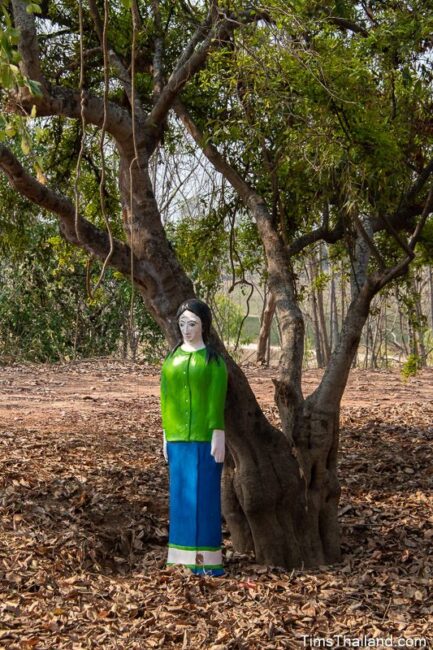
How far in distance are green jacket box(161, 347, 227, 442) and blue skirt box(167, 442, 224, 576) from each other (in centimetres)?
9

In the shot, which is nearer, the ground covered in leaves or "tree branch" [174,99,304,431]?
the ground covered in leaves

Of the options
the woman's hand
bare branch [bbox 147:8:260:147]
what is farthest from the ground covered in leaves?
bare branch [bbox 147:8:260:147]

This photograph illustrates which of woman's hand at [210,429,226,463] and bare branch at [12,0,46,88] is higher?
bare branch at [12,0,46,88]

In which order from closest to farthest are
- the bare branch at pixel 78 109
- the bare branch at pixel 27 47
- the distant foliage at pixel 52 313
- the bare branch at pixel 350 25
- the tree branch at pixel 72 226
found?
the tree branch at pixel 72 226 → the bare branch at pixel 27 47 → the bare branch at pixel 78 109 → the bare branch at pixel 350 25 → the distant foliage at pixel 52 313

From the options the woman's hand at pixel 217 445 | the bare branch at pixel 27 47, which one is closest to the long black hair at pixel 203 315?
the woman's hand at pixel 217 445

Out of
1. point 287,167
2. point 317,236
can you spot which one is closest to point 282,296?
point 317,236

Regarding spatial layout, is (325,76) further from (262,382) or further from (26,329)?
(26,329)

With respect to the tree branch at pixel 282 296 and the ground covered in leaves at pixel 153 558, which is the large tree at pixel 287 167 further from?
the ground covered in leaves at pixel 153 558

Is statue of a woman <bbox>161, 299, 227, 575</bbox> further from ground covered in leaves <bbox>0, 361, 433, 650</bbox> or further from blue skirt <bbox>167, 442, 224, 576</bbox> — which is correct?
ground covered in leaves <bbox>0, 361, 433, 650</bbox>

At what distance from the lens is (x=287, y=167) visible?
6.68m

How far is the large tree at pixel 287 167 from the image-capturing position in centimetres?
547

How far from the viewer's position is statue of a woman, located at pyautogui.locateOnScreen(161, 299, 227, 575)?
16.7 ft

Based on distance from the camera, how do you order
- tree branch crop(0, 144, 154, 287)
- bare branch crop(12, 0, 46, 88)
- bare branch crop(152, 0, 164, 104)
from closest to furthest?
tree branch crop(0, 144, 154, 287) < bare branch crop(12, 0, 46, 88) < bare branch crop(152, 0, 164, 104)

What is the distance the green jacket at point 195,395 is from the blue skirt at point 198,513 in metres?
0.09
